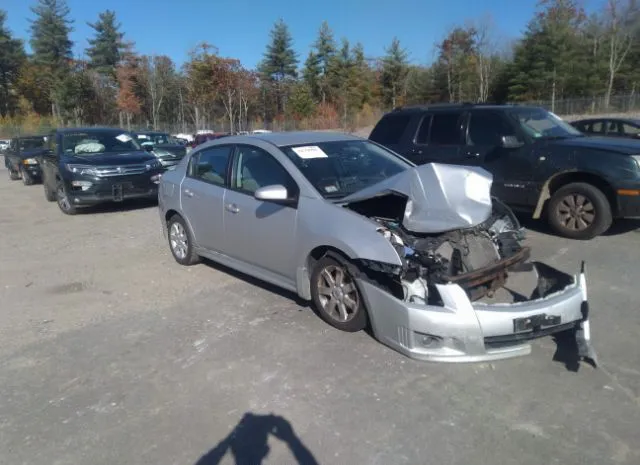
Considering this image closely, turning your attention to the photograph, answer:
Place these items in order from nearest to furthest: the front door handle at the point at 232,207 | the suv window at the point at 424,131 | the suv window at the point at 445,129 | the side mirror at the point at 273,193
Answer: the side mirror at the point at 273,193
the front door handle at the point at 232,207
the suv window at the point at 445,129
the suv window at the point at 424,131

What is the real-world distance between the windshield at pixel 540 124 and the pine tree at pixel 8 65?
229 feet

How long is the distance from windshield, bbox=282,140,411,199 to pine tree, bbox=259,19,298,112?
60.4 metres

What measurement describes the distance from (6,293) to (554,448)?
5.74 meters

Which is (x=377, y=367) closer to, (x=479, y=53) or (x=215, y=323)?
(x=215, y=323)

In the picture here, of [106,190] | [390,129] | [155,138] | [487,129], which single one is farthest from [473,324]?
[155,138]

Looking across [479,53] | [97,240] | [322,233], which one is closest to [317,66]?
[479,53]

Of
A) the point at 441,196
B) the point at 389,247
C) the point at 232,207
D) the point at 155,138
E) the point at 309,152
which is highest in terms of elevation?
the point at 155,138

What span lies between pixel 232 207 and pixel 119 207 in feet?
24.5

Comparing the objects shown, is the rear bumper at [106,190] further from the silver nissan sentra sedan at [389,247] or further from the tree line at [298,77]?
the tree line at [298,77]

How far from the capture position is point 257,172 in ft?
16.3

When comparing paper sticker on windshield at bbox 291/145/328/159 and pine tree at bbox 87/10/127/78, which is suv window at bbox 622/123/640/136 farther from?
pine tree at bbox 87/10/127/78

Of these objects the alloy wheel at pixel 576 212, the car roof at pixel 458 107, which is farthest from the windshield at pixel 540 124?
the alloy wheel at pixel 576 212

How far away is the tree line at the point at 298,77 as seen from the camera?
43906 mm

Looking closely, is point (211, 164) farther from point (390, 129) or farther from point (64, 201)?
point (64, 201)
